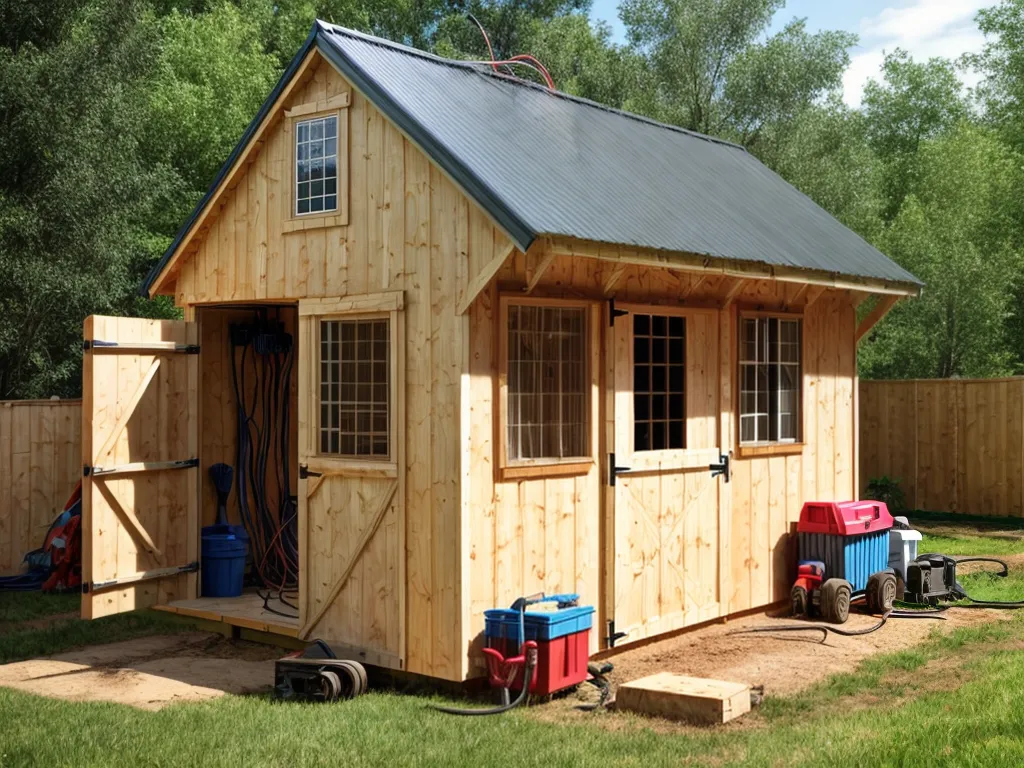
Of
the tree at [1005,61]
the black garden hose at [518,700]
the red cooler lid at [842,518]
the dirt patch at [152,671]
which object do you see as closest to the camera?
the black garden hose at [518,700]

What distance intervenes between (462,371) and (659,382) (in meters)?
2.32

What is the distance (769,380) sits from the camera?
1090cm

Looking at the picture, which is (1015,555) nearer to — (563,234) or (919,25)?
(563,234)

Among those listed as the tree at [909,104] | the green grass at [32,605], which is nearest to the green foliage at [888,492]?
the green grass at [32,605]

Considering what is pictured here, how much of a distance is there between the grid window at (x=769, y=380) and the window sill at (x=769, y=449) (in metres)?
0.07

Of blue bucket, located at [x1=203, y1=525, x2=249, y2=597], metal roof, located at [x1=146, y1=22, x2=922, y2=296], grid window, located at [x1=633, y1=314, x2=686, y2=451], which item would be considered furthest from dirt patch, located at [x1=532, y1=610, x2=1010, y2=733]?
blue bucket, located at [x1=203, y1=525, x2=249, y2=597]

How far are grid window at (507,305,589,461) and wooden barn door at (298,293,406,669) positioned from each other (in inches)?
32.3

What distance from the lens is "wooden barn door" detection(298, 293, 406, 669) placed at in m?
8.28

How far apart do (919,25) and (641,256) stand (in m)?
107

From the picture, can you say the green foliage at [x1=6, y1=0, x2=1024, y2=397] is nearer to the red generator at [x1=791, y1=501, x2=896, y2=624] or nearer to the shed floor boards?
the shed floor boards

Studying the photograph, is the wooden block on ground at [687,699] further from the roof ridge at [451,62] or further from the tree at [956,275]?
the tree at [956,275]

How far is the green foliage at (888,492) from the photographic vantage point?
56.3 ft

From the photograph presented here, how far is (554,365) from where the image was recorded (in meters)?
8.58

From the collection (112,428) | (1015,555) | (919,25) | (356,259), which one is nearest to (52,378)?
(112,428)
